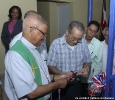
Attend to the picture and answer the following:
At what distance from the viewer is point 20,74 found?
1092 millimetres

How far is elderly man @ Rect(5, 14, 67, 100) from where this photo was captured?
3.61 ft

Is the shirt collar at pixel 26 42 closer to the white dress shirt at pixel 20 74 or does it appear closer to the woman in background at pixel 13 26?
the white dress shirt at pixel 20 74

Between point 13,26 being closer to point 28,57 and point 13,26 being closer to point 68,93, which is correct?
point 68,93

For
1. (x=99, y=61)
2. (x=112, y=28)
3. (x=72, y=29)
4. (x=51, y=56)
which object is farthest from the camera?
(x=99, y=61)

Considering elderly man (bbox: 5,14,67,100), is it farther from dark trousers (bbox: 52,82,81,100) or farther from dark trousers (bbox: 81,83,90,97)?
dark trousers (bbox: 81,83,90,97)

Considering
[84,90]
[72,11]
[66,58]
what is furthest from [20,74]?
[72,11]

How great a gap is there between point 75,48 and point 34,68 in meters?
0.83

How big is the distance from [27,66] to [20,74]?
0.07m

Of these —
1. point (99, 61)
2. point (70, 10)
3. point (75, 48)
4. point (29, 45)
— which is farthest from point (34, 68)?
point (70, 10)

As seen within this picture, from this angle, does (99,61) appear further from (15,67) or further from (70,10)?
(70,10)

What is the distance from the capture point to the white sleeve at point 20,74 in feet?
3.59

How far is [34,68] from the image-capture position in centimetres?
121

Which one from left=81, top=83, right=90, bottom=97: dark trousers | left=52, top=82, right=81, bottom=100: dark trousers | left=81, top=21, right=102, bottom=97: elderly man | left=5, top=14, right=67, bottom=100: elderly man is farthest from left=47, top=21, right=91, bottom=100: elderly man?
left=5, top=14, right=67, bottom=100: elderly man

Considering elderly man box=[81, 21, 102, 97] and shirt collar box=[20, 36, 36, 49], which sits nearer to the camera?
shirt collar box=[20, 36, 36, 49]
